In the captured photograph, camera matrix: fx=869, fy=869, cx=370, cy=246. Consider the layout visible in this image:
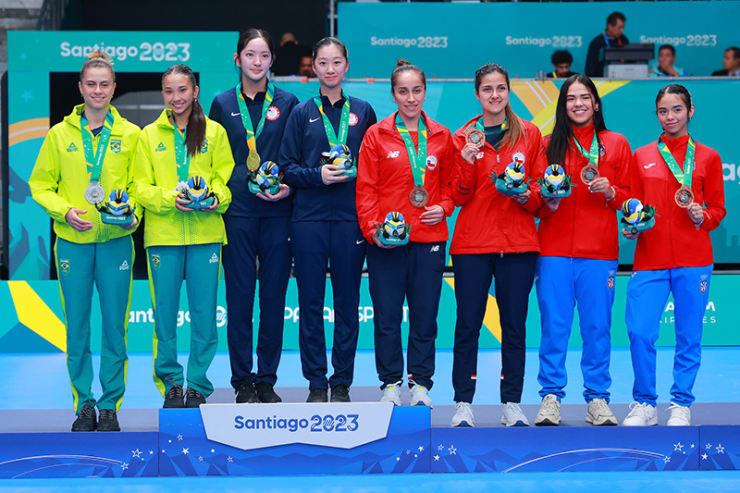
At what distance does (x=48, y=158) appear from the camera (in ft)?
14.4

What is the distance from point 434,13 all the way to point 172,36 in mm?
3905

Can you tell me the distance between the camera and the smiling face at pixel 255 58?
4.58 metres

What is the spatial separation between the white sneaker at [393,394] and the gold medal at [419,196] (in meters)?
0.96

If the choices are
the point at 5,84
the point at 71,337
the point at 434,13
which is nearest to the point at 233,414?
the point at 71,337

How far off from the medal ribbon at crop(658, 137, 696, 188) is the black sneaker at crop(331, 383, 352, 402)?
2.09 meters

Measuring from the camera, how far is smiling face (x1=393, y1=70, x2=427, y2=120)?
14.6 feet

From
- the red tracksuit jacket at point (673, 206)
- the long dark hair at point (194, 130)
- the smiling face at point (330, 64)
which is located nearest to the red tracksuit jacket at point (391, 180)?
the smiling face at point (330, 64)

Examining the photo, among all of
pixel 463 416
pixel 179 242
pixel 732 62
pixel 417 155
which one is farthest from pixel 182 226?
pixel 732 62

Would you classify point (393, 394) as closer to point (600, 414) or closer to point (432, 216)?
→ point (432, 216)

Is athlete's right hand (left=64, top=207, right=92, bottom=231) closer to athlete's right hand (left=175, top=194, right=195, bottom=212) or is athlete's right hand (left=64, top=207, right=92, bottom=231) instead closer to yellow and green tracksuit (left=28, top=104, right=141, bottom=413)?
yellow and green tracksuit (left=28, top=104, right=141, bottom=413)

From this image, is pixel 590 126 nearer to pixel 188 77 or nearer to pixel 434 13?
pixel 188 77

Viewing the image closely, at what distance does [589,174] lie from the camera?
441 centimetres

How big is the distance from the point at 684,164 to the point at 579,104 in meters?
0.66

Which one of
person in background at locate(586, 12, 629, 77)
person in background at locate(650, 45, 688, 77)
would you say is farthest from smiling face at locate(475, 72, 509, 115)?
person in background at locate(650, 45, 688, 77)
